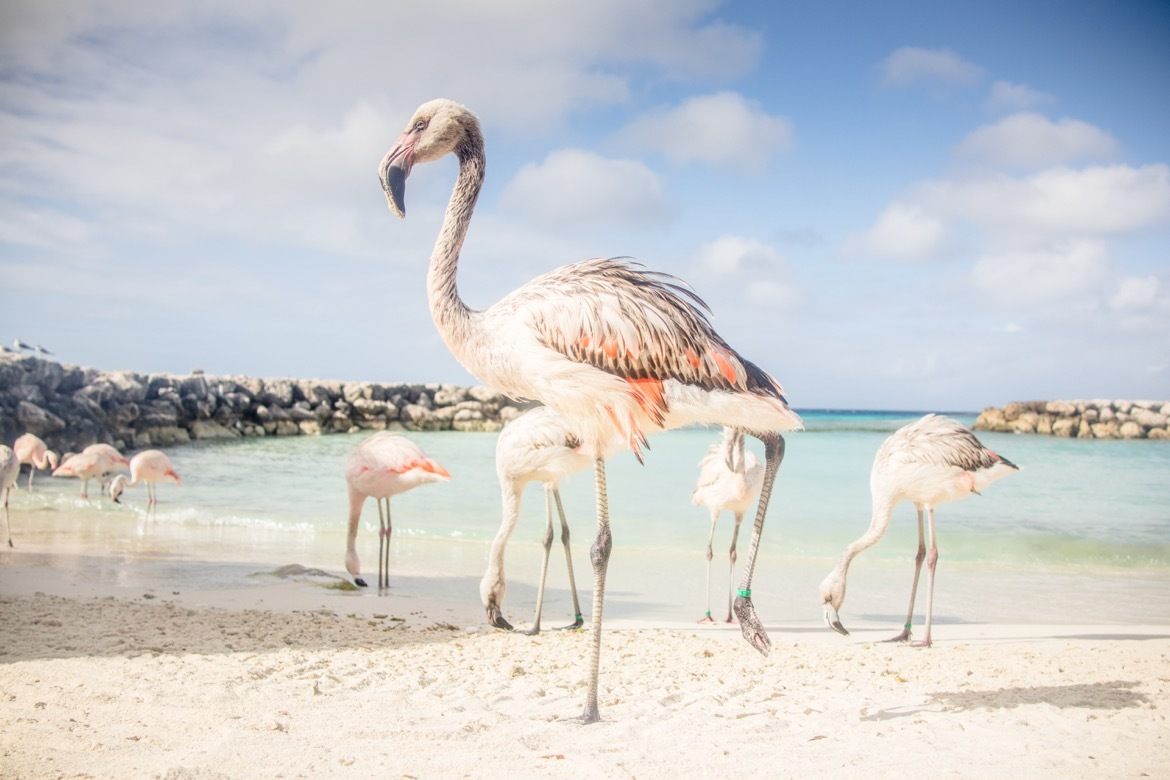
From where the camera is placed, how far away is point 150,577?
7746 mm

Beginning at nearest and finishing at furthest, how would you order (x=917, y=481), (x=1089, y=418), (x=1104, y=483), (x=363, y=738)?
(x=363, y=738) → (x=917, y=481) → (x=1104, y=483) → (x=1089, y=418)

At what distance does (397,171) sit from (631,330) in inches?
52.0

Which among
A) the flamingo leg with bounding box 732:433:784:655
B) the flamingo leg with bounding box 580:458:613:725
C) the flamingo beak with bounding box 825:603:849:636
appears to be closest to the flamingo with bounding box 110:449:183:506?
the flamingo beak with bounding box 825:603:849:636

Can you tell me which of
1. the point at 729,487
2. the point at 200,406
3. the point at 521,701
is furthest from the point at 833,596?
the point at 200,406

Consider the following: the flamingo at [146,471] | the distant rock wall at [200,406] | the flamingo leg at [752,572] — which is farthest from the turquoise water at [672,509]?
the flamingo leg at [752,572]

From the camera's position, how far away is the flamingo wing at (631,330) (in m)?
3.84

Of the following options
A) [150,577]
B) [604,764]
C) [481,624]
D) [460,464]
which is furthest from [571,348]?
[460,464]

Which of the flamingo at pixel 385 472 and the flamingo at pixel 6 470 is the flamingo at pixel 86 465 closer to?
the flamingo at pixel 6 470

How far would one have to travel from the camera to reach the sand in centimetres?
325

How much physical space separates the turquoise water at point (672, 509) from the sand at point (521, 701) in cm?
490

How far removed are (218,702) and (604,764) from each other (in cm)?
189

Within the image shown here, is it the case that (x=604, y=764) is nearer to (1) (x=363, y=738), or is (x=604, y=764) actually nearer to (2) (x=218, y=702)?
(1) (x=363, y=738)

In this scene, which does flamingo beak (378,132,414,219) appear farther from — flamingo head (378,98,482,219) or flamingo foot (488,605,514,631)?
flamingo foot (488,605,514,631)

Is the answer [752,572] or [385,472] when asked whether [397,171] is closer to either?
[752,572]
